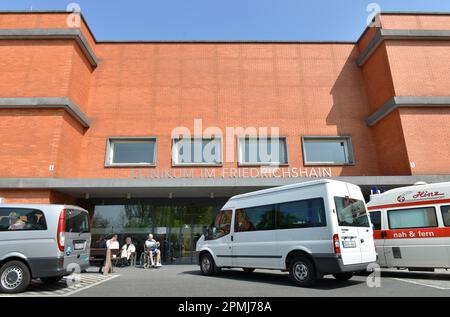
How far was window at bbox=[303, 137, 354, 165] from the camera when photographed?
1684cm

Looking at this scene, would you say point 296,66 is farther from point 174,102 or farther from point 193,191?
point 193,191

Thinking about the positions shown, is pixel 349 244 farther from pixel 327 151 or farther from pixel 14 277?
pixel 327 151

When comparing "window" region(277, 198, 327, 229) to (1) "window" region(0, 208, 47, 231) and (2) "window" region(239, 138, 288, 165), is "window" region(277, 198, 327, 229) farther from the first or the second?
(2) "window" region(239, 138, 288, 165)

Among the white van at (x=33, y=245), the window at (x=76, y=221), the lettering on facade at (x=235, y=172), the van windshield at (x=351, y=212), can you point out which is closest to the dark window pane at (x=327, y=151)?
the lettering on facade at (x=235, y=172)

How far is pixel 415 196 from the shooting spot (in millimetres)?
9680

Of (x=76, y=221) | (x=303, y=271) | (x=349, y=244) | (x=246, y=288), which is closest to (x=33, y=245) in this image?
(x=76, y=221)

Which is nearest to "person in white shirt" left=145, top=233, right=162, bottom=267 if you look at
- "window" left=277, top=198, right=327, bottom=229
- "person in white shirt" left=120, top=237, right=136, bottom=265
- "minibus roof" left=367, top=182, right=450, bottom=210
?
"person in white shirt" left=120, top=237, right=136, bottom=265

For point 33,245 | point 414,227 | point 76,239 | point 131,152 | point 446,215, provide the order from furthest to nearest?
point 131,152 < point 414,227 < point 446,215 < point 76,239 < point 33,245

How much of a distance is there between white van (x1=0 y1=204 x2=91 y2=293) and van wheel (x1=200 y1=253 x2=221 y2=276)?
4.28 m

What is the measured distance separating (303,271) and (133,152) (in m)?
12.2


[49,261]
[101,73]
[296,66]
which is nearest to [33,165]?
[101,73]

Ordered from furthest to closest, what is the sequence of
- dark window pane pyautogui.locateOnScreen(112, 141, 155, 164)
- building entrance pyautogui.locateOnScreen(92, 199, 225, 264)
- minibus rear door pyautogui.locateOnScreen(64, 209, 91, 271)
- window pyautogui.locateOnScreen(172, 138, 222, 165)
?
dark window pane pyautogui.locateOnScreen(112, 141, 155, 164) < window pyautogui.locateOnScreen(172, 138, 222, 165) < building entrance pyautogui.locateOnScreen(92, 199, 225, 264) < minibus rear door pyautogui.locateOnScreen(64, 209, 91, 271)

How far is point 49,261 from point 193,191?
8456mm

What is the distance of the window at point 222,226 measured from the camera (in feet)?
32.9
